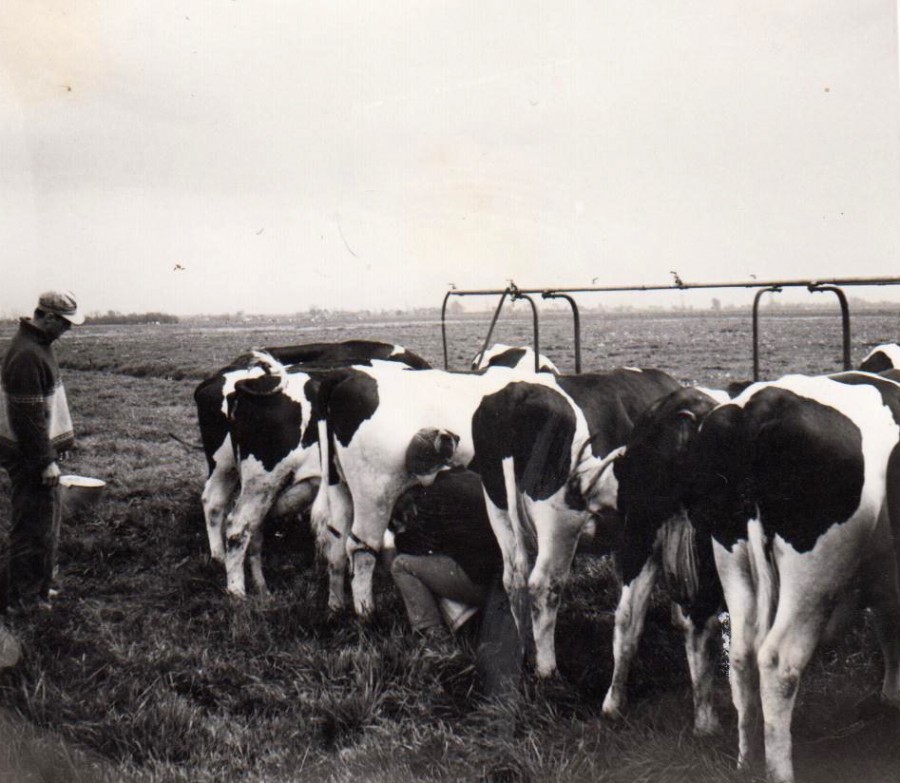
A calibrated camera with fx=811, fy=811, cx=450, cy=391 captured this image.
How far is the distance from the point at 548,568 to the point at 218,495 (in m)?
3.34

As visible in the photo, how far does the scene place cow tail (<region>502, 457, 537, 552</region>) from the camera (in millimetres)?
4480

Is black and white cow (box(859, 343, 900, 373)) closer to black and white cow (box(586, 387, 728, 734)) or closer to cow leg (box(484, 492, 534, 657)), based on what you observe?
black and white cow (box(586, 387, 728, 734))

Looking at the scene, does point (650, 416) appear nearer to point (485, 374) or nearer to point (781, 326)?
point (485, 374)

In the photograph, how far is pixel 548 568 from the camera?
437 cm

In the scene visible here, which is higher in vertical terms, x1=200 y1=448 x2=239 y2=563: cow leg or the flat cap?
the flat cap

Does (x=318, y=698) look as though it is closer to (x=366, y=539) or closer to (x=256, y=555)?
(x=366, y=539)

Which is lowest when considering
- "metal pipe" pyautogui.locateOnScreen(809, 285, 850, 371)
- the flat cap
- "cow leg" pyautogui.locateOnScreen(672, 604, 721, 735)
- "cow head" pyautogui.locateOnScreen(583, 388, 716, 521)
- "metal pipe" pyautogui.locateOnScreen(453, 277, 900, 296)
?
"cow leg" pyautogui.locateOnScreen(672, 604, 721, 735)

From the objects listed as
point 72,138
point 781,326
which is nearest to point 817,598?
point 72,138

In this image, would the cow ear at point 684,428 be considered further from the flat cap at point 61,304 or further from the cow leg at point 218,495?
the cow leg at point 218,495

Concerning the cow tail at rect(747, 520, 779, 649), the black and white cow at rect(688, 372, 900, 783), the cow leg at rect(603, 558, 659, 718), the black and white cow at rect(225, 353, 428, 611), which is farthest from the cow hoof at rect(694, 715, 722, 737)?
the black and white cow at rect(225, 353, 428, 611)

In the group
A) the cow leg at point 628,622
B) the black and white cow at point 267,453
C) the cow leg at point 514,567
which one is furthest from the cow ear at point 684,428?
the black and white cow at point 267,453

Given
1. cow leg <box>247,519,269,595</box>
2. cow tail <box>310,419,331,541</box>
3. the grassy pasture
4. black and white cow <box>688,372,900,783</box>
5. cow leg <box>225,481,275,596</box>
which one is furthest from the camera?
cow leg <box>247,519,269,595</box>

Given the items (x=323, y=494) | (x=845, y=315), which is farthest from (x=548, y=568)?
(x=845, y=315)

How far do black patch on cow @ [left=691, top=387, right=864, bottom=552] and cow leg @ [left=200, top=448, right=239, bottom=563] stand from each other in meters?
4.46
